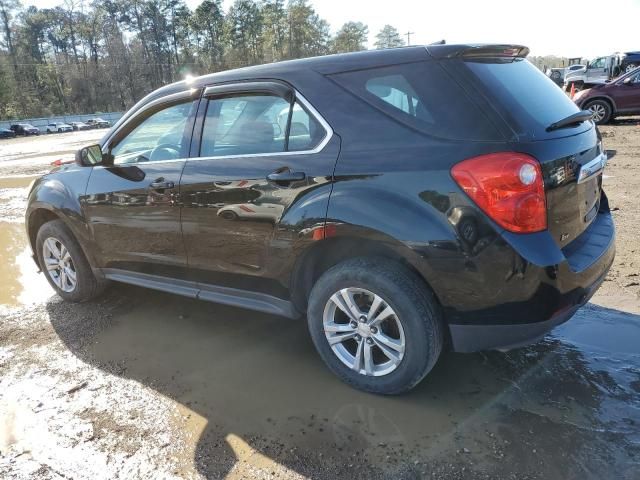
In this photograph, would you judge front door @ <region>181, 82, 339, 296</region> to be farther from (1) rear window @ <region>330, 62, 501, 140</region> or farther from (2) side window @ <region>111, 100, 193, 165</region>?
(1) rear window @ <region>330, 62, 501, 140</region>

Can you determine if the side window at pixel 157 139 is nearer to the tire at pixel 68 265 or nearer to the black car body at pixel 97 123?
the tire at pixel 68 265

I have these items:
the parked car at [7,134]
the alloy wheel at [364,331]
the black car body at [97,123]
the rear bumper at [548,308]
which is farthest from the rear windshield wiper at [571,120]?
the black car body at [97,123]

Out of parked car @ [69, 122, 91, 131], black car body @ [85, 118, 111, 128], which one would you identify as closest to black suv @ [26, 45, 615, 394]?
parked car @ [69, 122, 91, 131]

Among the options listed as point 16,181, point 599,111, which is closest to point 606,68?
point 599,111

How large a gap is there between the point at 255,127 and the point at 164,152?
0.85 metres

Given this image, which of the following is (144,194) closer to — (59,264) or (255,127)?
(255,127)

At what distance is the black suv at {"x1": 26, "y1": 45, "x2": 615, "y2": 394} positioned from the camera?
7.67 feet

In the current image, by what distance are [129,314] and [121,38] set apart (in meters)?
99.1

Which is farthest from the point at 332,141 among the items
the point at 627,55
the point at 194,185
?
the point at 627,55

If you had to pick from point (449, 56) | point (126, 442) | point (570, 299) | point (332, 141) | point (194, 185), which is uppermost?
point (449, 56)

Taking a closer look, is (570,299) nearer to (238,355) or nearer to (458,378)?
(458,378)

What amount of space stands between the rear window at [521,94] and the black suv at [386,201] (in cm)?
1

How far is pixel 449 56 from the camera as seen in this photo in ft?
8.31

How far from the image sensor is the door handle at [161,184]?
338cm
